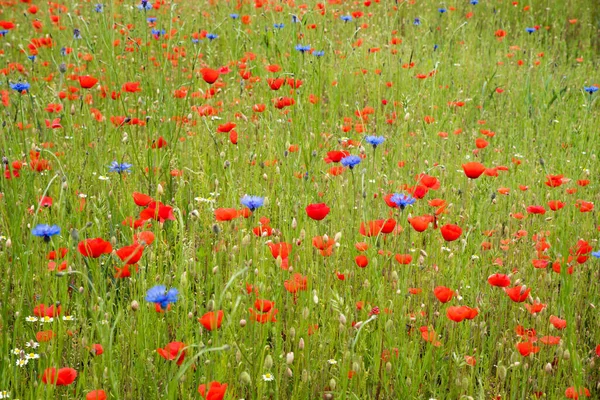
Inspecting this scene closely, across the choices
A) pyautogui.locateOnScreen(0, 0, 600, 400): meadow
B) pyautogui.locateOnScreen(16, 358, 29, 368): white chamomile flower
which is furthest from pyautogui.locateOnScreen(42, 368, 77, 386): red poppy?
pyautogui.locateOnScreen(16, 358, 29, 368): white chamomile flower

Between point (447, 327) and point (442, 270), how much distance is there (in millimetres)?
279

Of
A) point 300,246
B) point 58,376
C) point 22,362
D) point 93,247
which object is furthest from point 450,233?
point 22,362

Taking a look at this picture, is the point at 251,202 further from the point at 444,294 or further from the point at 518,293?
the point at 518,293

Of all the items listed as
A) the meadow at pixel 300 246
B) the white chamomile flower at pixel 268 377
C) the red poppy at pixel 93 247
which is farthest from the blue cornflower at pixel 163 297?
the white chamomile flower at pixel 268 377

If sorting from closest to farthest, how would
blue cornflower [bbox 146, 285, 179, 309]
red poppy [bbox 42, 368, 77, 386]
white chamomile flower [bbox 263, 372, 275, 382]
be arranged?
red poppy [bbox 42, 368, 77, 386] → blue cornflower [bbox 146, 285, 179, 309] → white chamomile flower [bbox 263, 372, 275, 382]

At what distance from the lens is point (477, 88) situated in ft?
17.1

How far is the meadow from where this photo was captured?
204 cm

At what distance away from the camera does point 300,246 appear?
266 cm

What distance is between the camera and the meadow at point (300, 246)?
2045 millimetres

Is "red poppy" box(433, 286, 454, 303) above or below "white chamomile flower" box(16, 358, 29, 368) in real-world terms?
above

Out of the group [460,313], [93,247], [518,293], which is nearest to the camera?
[93,247]

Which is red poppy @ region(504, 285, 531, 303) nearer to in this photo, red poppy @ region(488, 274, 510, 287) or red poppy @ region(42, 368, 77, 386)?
red poppy @ region(488, 274, 510, 287)

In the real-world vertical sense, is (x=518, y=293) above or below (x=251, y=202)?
below

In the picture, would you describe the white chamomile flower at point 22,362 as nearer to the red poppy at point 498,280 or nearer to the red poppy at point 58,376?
the red poppy at point 58,376
